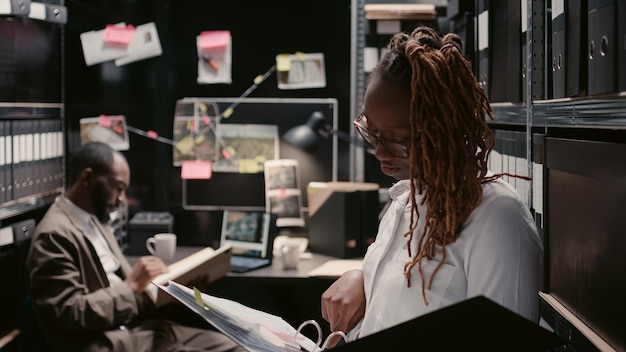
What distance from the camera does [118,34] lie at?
11.6ft

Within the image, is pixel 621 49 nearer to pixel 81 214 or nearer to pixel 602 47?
pixel 602 47

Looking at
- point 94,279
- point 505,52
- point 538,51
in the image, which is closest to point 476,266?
point 538,51

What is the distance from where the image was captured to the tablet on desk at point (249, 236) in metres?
3.17

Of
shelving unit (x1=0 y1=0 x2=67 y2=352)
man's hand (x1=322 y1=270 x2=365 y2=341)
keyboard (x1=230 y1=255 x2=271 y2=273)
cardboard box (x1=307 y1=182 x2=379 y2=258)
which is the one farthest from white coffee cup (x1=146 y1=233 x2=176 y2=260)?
man's hand (x1=322 y1=270 x2=365 y2=341)

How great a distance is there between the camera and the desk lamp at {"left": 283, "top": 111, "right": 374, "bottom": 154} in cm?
337

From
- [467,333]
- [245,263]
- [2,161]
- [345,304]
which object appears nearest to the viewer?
[467,333]

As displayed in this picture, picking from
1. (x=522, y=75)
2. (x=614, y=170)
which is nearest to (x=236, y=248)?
(x=522, y=75)

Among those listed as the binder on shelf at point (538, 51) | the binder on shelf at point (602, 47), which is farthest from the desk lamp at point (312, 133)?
the binder on shelf at point (602, 47)

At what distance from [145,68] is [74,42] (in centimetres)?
34

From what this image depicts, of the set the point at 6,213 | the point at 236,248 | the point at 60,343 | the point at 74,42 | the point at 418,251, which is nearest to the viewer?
the point at 418,251

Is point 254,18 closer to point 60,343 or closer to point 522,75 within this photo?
point 60,343

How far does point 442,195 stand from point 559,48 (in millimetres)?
330

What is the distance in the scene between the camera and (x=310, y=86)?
3.55 metres

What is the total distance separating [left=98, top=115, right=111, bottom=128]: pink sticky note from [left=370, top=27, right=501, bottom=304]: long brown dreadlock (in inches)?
101
